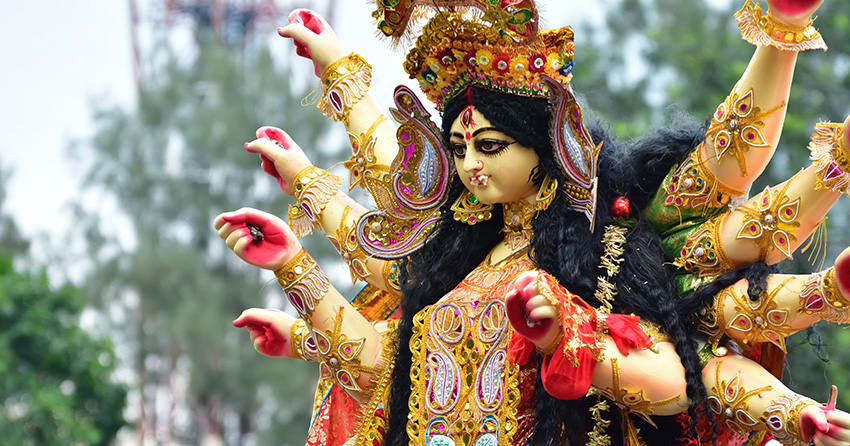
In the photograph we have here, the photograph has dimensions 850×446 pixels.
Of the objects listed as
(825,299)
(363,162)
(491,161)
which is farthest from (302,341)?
(825,299)

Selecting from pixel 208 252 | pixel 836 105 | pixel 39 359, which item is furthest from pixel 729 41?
pixel 208 252

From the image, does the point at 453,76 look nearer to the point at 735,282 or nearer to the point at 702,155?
the point at 702,155

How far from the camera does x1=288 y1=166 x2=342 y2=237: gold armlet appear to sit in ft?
17.2

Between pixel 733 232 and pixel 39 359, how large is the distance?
1043 centimetres

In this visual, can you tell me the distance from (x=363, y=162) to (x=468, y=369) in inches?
39.4

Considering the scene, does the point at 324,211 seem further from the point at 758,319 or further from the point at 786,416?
the point at 786,416

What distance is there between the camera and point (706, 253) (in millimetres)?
4520

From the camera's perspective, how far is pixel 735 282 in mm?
4441

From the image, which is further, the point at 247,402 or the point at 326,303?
the point at 247,402

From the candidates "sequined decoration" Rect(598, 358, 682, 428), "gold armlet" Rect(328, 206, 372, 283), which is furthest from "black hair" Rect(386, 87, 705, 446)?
"gold armlet" Rect(328, 206, 372, 283)

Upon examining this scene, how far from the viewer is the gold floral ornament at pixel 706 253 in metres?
4.49

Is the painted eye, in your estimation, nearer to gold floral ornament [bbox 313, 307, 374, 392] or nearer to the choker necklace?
the choker necklace

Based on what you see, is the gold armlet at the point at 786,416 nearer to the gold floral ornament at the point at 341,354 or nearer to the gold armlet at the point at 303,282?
the gold floral ornament at the point at 341,354

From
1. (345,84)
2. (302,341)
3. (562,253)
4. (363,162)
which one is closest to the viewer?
(562,253)
